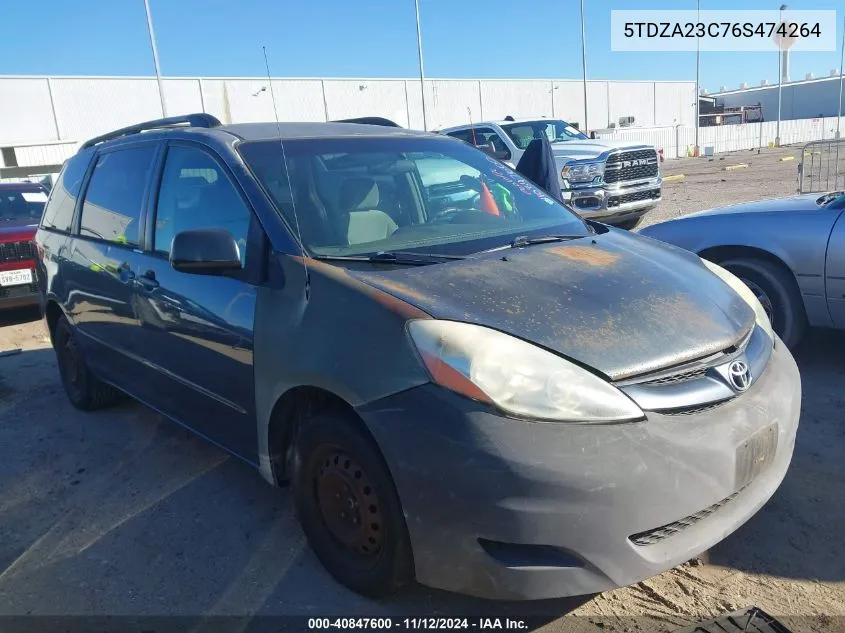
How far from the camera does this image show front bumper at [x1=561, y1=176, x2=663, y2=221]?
10.4 m

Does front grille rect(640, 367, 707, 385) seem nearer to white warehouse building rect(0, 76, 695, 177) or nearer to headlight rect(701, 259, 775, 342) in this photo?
headlight rect(701, 259, 775, 342)

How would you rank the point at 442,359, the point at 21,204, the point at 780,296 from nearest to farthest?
the point at 442,359 < the point at 780,296 < the point at 21,204

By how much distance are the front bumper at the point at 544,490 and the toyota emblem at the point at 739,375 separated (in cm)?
13

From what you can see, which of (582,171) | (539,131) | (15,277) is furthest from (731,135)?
(15,277)

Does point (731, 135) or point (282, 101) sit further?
point (731, 135)

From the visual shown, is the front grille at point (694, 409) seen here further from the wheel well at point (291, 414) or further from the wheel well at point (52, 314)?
the wheel well at point (52, 314)

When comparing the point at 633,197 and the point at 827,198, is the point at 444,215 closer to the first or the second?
the point at 827,198

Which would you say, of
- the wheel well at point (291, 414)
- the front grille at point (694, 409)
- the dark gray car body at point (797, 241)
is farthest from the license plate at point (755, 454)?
the dark gray car body at point (797, 241)

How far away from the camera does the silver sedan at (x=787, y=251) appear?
4230mm

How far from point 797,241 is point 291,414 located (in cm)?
349

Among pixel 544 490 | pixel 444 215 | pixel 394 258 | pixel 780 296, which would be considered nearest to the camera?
pixel 544 490

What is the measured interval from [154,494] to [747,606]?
2779 mm

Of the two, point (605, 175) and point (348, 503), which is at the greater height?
point (605, 175)

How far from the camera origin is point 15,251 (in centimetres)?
754
